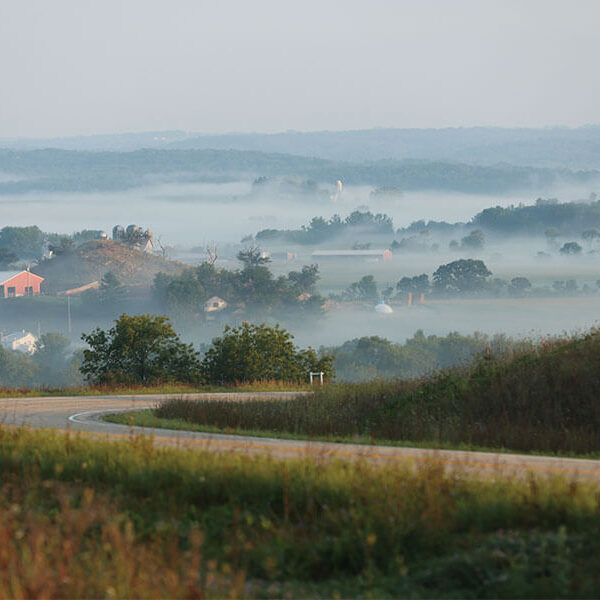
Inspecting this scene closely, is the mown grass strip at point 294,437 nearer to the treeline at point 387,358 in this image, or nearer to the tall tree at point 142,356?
the tall tree at point 142,356

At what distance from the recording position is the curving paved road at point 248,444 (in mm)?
14266

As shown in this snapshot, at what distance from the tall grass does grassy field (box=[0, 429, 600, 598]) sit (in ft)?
26.6

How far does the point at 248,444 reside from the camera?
18609mm

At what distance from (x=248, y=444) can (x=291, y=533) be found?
351 inches

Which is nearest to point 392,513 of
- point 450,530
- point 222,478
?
point 450,530

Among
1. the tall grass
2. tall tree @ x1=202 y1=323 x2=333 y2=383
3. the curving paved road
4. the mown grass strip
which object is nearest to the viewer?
the curving paved road

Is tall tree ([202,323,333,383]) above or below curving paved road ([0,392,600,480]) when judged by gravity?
above

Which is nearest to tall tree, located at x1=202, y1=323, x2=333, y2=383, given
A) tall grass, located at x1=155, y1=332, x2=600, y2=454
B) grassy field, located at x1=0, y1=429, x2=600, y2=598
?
tall grass, located at x1=155, y1=332, x2=600, y2=454

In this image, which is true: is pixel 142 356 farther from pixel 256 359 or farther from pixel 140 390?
pixel 140 390

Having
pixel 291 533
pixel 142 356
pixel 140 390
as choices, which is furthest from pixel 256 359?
pixel 291 533

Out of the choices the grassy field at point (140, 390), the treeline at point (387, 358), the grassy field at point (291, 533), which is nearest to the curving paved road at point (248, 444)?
the grassy field at point (291, 533)

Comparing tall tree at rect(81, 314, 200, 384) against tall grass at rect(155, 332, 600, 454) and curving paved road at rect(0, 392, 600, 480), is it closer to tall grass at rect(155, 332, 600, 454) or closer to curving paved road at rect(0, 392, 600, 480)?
curving paved road at rect(0, 392, 600, 480)

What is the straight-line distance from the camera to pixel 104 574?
8.09 metres

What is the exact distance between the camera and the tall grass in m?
19.7
